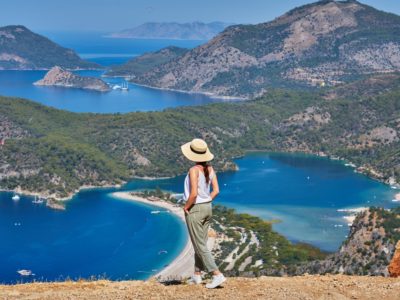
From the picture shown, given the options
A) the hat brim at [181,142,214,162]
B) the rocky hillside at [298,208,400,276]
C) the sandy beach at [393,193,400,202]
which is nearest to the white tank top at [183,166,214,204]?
the hat brim at [181,142,214,162]

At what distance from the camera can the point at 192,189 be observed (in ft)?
49.7

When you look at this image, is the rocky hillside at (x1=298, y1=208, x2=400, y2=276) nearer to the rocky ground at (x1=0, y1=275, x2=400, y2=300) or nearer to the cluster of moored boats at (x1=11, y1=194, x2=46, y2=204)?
the rocky ground at (x1=0, y1=275, x2=400, y2=300)

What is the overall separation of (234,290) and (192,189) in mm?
2296

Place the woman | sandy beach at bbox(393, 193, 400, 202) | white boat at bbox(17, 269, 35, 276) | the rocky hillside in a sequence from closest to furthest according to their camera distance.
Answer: the woman → the rocky hillside → white boat at bbox(17, 269, 35, 276) → sandy beach at bbox(393, 193, 400, 202)

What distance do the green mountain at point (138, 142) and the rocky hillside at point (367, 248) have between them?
72084 millimetres

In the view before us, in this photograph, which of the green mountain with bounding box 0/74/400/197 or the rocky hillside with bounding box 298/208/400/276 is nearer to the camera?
the rocky hillside with bounding box 298/208/400/276

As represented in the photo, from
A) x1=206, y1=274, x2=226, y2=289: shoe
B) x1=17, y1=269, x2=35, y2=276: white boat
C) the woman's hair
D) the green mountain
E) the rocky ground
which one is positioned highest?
the woman's hair

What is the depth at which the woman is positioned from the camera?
15211 mm

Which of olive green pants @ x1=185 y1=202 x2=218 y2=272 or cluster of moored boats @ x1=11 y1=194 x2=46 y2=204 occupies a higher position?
olive green pants @ x1=185 y1=202 x2=218 y2=272

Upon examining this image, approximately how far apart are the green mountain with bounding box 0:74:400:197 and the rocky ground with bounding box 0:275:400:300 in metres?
119

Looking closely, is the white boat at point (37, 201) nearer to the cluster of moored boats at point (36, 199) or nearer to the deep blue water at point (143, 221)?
the cluster of moored boats at point (36, 199)

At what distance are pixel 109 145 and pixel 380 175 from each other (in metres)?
59.0

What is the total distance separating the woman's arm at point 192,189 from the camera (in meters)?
Result: 15.1

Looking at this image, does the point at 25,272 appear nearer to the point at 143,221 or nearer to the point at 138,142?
the point at 143,221
